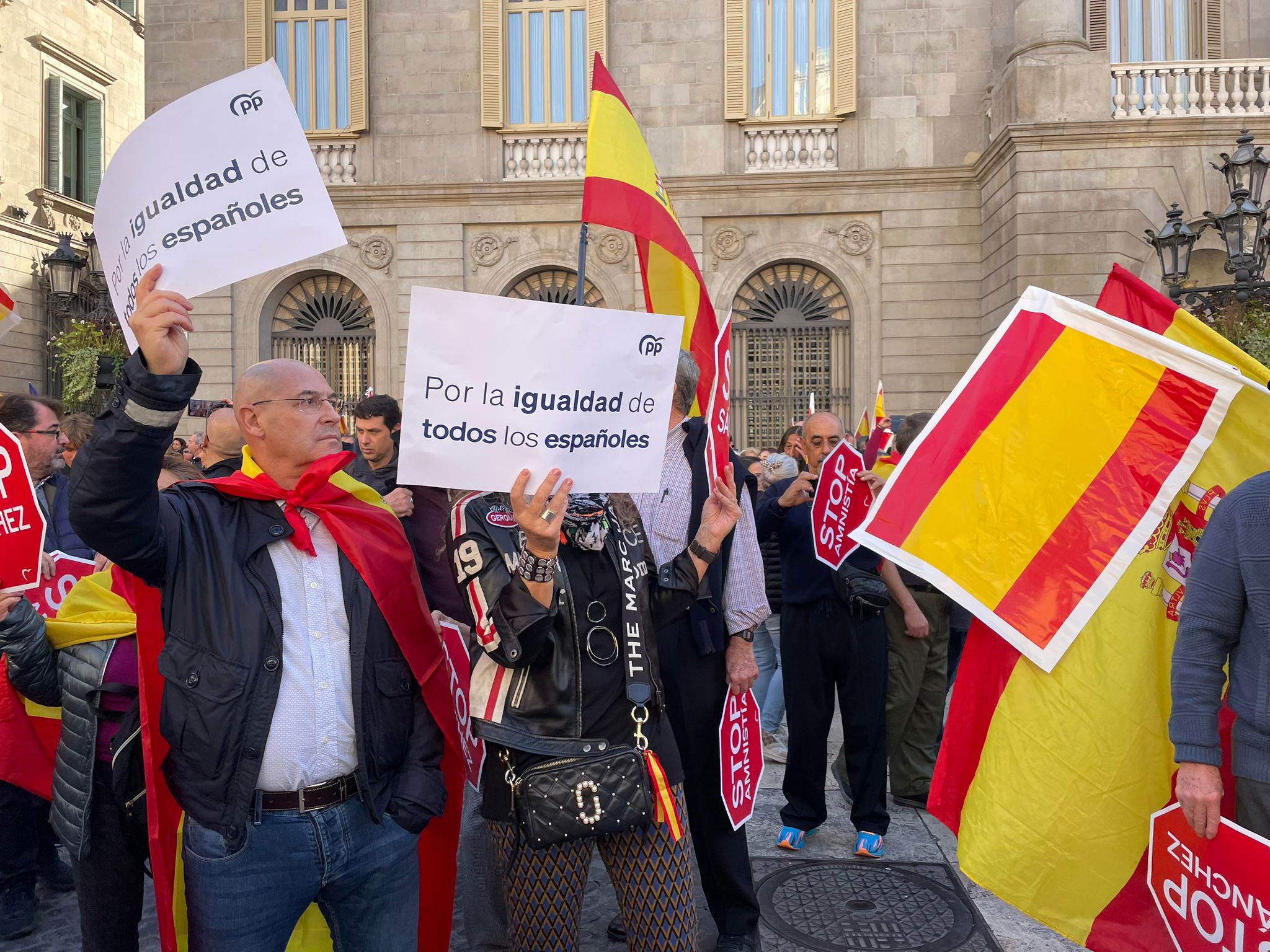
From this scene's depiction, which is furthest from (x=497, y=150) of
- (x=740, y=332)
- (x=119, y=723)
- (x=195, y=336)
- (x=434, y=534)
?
(x=119, y=723)

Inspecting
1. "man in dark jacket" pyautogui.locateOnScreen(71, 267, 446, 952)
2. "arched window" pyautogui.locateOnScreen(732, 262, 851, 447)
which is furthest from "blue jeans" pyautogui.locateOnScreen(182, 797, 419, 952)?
"arched window" pyautogui.locateOnScreen(732, 262, 851, 447)

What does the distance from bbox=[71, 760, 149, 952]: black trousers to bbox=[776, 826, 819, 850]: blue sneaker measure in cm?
280

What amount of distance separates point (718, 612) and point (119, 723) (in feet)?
6.53

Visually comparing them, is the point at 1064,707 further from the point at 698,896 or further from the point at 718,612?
the point at 698,896

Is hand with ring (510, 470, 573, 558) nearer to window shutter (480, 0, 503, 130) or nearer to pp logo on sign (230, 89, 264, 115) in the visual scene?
pp logo on sign (230, 89, 264, 115)

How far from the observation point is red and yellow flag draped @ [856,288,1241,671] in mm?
2926

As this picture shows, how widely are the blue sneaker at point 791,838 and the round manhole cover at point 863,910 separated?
146 mm

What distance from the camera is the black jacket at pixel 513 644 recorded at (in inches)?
98.2

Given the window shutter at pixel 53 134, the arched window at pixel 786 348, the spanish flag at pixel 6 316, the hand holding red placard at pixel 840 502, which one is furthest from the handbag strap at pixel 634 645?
the window shutter at pixel 53 134

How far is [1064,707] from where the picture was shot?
9.48 ft

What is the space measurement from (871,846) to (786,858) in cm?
39

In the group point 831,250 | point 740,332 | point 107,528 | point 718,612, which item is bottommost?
point 718,612

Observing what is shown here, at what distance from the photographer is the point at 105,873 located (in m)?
3.13

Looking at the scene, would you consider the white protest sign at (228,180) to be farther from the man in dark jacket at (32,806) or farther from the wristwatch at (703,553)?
the man in dark jacket at (32,806)
